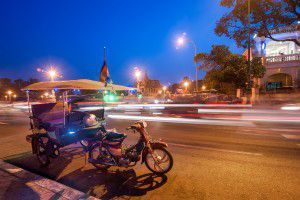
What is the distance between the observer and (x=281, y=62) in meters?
31.7

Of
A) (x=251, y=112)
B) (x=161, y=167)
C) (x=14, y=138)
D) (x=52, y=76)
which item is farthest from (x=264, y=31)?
(x=52, y=76)

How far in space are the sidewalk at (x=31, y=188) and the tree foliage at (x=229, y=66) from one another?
26.9 m

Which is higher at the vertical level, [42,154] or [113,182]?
[42,154]

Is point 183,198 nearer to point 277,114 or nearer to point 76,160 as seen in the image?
point 76,160

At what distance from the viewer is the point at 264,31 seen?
19.7 m

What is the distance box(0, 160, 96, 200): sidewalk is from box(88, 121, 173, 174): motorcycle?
1.22 meters

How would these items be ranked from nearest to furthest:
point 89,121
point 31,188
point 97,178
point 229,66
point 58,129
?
point 31,188, point 97,178, point 58,129, point 89,121, point 229,66

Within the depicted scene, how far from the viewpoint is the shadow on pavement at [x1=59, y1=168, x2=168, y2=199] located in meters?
4.48

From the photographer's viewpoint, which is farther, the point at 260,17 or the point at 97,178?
the point at 260,17

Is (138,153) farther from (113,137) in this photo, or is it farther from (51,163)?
(51,163)

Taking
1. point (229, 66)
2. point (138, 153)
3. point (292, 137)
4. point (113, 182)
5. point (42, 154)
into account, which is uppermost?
point (229, 66)

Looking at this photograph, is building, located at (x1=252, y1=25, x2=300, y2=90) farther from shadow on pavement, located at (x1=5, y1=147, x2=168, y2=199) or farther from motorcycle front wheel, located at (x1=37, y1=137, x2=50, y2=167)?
motorcycle front wheel, located at (x1=37, y1=137, x2=50, y2=167)

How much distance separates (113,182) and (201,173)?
83.7 inches

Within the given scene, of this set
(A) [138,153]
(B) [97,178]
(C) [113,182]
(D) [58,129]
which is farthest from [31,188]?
(A) [138,153]
